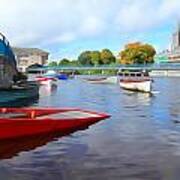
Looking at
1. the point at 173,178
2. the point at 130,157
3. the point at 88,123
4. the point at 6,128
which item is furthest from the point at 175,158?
the point at 88,123

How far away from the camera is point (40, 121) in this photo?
28.8 meters

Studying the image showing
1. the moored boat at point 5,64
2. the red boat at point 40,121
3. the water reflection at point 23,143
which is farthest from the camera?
the moored boat at point 5,64

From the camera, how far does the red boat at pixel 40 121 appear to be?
26.7 meters

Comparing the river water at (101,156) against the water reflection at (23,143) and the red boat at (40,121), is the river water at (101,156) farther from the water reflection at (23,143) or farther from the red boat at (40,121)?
the red boat at (40,121)

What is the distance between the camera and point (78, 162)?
21219 millimetres

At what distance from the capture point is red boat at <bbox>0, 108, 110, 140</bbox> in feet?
87.5

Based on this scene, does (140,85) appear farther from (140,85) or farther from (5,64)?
(5,64)

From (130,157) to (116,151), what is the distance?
5.44 feet

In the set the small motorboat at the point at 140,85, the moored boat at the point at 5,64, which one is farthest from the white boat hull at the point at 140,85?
the moored boat at the point at 5,64

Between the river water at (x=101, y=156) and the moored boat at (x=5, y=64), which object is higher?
the moored boat at (x=5, y=64)

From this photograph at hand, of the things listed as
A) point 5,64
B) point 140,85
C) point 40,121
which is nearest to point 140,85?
point 140,85

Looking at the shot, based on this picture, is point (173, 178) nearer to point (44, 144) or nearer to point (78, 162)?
point (78, 162)

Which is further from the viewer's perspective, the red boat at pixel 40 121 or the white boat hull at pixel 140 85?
the white boat hull at pixel 140 85

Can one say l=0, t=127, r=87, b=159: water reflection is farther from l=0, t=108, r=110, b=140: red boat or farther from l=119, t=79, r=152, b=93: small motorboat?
l=119, t=79, r=152, b=93: small motorboat
